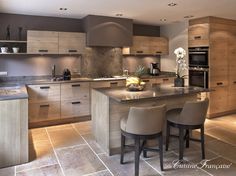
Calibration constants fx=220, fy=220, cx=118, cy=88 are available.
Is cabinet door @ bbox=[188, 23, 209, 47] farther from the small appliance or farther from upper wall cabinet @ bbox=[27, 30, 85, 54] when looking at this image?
upper wall cabinet @ bbox=[27, 30, 85, 54]

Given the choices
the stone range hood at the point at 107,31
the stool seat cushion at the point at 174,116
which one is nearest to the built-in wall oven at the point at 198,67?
the stone range hood at the point at 107,31

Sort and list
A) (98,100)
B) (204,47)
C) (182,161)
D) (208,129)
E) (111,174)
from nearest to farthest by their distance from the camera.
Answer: (111,174), (182,161), (98,100), (208,129), (204,47)

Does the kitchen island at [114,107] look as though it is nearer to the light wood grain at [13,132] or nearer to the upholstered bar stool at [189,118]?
the upholstered bar stool at [189,118]

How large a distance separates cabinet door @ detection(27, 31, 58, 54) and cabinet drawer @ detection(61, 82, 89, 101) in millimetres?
849

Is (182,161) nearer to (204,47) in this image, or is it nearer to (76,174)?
(76,174)

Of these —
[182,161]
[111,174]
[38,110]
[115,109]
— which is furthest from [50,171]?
[38,110]

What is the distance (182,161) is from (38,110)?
3125 mm

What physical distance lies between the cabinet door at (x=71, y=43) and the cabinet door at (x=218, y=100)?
3363mm

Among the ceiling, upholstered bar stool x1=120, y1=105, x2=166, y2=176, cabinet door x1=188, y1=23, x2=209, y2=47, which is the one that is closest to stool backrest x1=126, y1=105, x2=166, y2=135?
upholstered bar stool x1=120, y1=105, x2=166, y2=176

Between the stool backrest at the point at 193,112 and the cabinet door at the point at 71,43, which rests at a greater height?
the cabinet door at the point at 71,43

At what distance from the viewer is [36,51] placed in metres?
4.84

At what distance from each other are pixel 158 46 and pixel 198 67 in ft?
4.64

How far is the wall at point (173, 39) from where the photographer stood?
594 cm

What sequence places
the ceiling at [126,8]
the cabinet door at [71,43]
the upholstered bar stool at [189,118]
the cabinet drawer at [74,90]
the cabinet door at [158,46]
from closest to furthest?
the upholstered bar stool at [189,118], the ceiling at [126,8], the cabinet drawer at [74,90], the cabinet door at [71,43], the cabinet door at [158,46]
